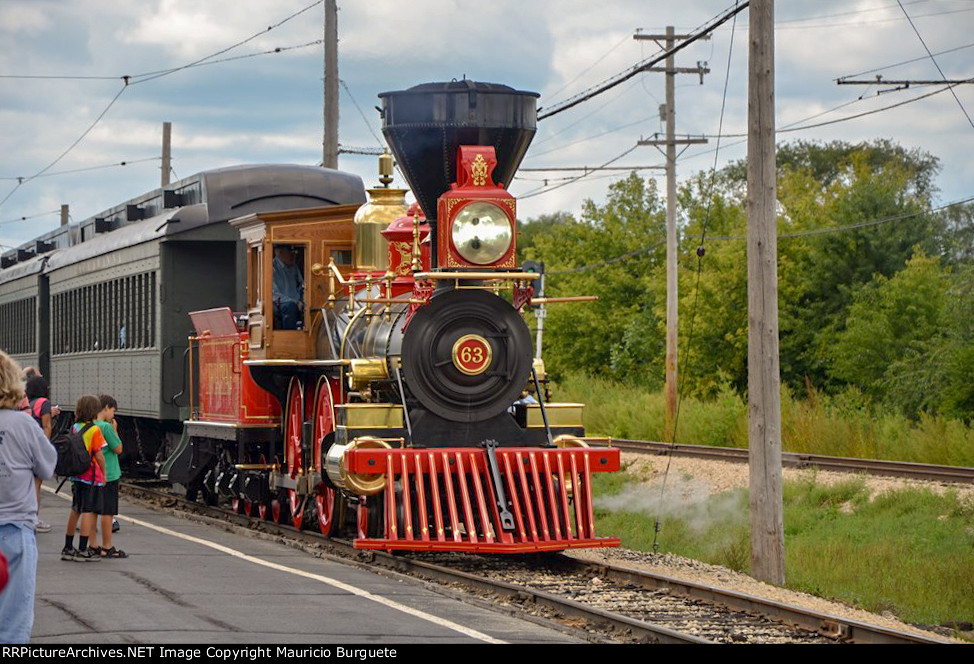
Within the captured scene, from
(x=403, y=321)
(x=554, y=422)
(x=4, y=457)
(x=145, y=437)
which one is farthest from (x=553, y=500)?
(x=145, y=437)

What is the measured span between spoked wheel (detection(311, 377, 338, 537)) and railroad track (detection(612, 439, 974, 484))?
4550 mm

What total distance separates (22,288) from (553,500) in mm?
19194

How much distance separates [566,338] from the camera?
1703 inches

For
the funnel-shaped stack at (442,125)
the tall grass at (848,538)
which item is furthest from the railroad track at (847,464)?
the funnel-shaped stack at (442,125)

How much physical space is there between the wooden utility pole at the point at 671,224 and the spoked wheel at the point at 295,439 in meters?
13.6

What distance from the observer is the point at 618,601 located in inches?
397

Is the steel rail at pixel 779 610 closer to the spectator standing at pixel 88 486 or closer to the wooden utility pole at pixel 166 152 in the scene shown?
the spectator standing at pixel 88 486

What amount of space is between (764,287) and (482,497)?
3.07m

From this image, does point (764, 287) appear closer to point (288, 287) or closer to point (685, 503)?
point (288, 287)

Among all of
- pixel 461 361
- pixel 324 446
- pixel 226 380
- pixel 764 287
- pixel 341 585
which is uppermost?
pixel 764 287

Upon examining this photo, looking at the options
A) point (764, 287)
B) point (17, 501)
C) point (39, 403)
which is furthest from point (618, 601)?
point (39, 403)

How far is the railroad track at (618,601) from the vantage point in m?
8.52

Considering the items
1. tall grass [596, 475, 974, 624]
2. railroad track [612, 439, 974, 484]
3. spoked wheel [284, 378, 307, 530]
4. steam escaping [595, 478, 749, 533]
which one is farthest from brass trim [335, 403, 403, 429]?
Answer: steam escaping [595, 478, 749, 533]

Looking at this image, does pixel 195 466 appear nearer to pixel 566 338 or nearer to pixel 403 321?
pixel 403 321
